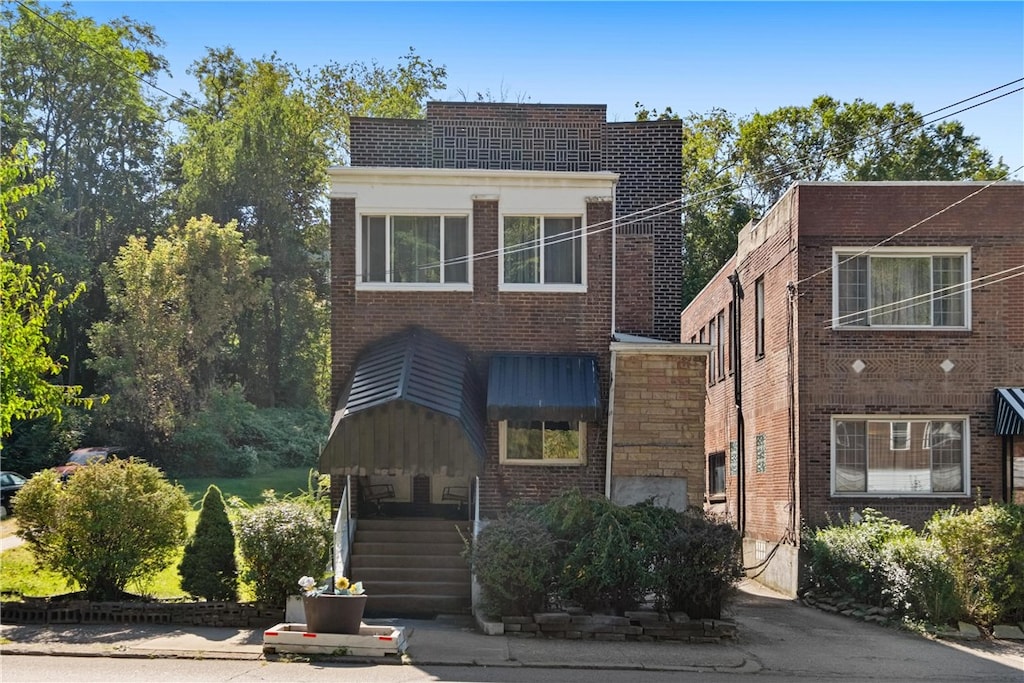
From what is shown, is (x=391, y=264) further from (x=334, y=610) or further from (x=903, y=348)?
(x=903, y=348)

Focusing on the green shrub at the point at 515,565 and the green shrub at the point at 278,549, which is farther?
the green shrub at the point at 515,565

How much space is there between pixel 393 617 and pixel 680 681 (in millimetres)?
5878

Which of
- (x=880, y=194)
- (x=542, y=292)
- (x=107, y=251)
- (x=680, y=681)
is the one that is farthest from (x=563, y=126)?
(x=107, y=251)

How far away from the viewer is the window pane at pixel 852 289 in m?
22.4

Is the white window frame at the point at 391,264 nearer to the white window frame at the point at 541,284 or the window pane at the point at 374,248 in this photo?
the window pane at the point at 374,248

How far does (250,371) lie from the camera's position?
48188 millimetres

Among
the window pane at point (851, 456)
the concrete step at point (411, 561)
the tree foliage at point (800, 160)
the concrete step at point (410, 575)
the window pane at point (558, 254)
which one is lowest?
the concrete step at point (410, 575)

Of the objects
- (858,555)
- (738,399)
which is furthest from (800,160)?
(858,555)

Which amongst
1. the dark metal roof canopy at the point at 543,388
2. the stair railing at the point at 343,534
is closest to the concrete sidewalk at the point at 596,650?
the stair railing at the point at 343,534

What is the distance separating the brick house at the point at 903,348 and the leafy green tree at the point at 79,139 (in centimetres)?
2955

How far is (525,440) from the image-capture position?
20094 millimetres

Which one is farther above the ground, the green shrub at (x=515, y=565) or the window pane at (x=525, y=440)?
the window pane at (x=525, y=440)

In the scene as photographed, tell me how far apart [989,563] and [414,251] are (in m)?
10.8

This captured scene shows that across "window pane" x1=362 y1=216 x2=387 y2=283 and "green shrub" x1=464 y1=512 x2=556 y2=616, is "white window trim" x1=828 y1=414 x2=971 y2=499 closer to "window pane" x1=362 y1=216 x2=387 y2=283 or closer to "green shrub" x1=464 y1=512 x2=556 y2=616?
"green shrub" x1=464 y1=512 x2=556 y2=616
